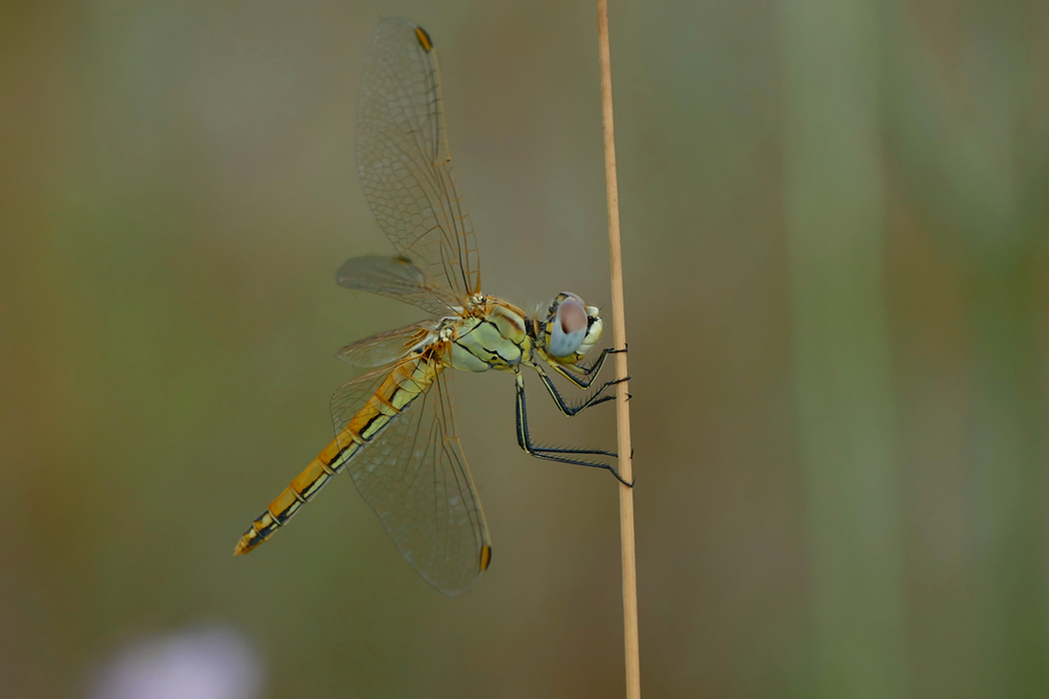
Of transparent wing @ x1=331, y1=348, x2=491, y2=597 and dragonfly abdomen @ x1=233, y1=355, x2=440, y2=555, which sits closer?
transparent wing @ x1=331, y1=348, x2=491, y2=597

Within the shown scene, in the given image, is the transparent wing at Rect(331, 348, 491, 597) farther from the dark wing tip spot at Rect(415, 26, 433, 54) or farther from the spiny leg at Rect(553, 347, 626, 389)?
the dark wing tip spot at Rect(415, 26, 433, 54)

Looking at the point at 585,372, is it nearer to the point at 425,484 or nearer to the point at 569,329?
the point at 569,329

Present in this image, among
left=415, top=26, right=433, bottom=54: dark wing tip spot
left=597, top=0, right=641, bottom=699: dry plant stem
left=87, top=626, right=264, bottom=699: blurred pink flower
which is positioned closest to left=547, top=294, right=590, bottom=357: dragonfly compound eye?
left=597, top=0, right=641, bottom=699: dry plant stem

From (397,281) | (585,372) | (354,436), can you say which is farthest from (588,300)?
(354,436)

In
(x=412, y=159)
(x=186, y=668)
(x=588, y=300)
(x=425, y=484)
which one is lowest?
(x=186, y=668)

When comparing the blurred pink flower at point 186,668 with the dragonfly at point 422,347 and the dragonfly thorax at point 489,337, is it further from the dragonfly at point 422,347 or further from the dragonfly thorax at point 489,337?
the dragonfly thorax at point 489,337

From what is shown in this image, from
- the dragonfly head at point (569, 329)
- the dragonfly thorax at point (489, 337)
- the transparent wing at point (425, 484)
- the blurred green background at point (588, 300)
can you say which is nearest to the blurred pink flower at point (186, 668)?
the blurred green background at point (588, 300)

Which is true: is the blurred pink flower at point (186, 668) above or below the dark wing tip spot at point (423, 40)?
below
